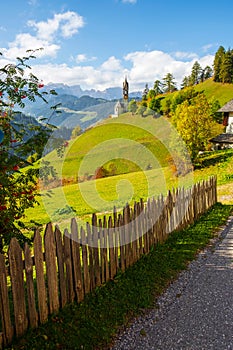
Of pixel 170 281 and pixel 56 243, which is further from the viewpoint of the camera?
pixel 170 281

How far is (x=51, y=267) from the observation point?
16.0ft

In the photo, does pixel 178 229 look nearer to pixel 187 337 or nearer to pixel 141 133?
pixel 187 337

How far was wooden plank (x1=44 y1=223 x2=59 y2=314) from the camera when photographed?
15.6 ft

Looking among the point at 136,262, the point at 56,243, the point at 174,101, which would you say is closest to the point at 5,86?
the point at 56,243

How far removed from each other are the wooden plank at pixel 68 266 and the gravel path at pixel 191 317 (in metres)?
1.10

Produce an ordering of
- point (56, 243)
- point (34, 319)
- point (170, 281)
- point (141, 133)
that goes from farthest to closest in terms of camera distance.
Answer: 1. point (141, 133)
2. point (170, 281)
3. point (56, 243)
4. point (34, 319)

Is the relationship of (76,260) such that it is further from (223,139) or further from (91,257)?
(223,139)

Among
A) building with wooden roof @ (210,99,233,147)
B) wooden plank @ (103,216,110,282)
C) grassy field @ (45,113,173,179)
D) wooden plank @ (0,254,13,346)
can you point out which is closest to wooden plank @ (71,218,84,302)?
wooden plank @ (103,216,110,282)

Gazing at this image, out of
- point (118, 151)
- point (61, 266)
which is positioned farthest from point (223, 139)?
point (61, 266)

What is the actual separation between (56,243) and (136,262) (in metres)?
2.81

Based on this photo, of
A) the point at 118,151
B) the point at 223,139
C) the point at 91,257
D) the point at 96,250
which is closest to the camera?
the point at 91,257

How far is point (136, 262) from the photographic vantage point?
7.18m

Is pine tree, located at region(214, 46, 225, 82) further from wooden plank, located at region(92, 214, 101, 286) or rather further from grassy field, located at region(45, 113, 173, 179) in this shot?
wooden plank, located at region(92, 214, 101, 286)

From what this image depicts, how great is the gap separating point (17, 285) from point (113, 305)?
180 centimetres
